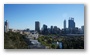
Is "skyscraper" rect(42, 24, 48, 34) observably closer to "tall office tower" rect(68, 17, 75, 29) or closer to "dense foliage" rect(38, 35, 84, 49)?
"dense foliage" rect(38, 35, 84, 49)

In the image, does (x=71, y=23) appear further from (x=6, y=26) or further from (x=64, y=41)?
(x=6, y=26)

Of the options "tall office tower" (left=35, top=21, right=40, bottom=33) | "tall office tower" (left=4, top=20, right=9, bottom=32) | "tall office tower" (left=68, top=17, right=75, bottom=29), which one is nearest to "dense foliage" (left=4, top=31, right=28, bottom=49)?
"tall office tower" (left=4, top=20, right=9, bottom=32)

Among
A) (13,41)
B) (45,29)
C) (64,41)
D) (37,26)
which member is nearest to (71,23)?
(64,41)

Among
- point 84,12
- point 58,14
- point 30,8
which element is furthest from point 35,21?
point 84,12

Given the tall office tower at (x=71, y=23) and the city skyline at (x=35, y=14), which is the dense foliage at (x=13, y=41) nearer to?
the city skyline at (x=35, y=14)

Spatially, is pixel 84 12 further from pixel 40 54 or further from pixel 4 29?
pixel 4 29
